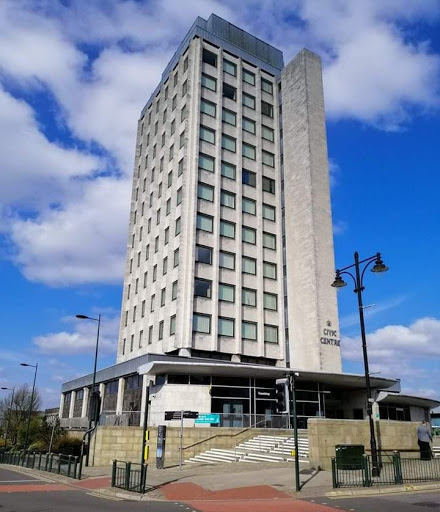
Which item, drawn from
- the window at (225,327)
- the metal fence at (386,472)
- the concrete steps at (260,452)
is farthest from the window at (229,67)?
the metal fence at (386,472)

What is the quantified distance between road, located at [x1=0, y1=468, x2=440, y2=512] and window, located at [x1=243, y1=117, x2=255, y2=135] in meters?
42.9

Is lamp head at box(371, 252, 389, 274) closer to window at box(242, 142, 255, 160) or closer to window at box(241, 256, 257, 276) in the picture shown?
window at box(241, 256, 257, 276)

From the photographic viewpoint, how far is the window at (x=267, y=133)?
54.1 metres

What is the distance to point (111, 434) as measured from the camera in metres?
29.5

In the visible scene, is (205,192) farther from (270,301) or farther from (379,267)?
(379,267)

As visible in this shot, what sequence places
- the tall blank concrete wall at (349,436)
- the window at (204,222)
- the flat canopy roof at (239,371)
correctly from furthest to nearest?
the window at (204,222) → the flat canopy roof at (239,371) → the tall blank concrete wall at (349,436)

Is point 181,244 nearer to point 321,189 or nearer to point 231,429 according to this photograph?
point 321,189

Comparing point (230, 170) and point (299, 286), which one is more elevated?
point (230, 170)

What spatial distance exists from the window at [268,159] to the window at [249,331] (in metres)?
18.2

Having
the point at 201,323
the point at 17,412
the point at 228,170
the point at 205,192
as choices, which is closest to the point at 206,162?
the point at 228,170

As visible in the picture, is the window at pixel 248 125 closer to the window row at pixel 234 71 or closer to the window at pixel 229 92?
the window at pixel 229 92

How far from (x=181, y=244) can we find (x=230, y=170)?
10423 mm

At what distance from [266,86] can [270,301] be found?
2589 cm

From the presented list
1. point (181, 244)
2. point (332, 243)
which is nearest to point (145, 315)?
point (181, 244)
